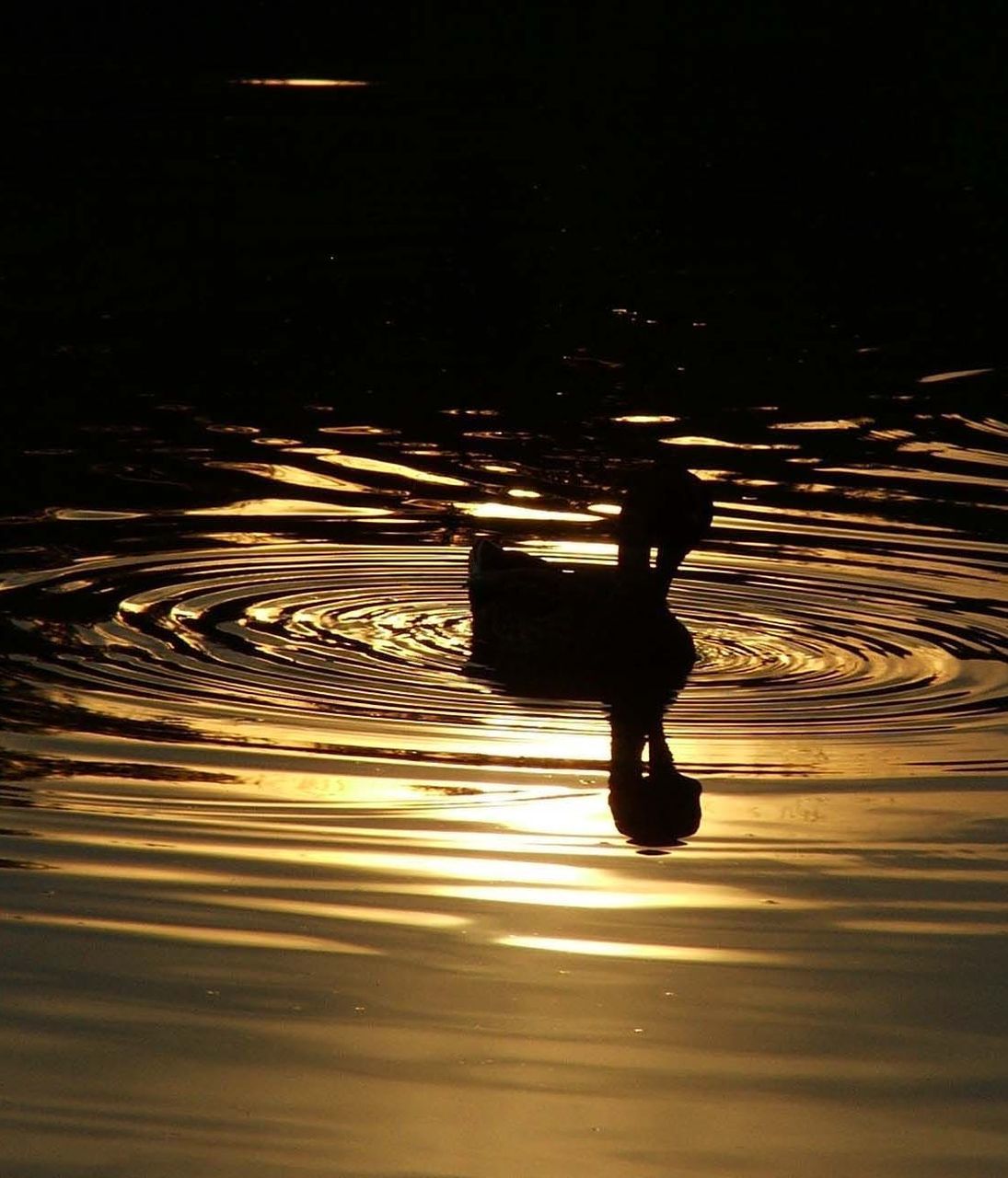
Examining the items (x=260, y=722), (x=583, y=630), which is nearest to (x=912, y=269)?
(x=583, y=630)

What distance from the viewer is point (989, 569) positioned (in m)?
14.6

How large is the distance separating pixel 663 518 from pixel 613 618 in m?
0.54

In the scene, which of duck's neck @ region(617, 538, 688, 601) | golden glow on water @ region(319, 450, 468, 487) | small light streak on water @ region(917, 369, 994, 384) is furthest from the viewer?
small light streak on water @ region(917, 369, 994, 384)

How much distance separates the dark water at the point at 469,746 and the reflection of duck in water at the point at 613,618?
0.25m

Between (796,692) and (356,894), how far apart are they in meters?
3.63

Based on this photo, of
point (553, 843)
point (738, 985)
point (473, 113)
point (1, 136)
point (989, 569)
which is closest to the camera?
point (738, 985)

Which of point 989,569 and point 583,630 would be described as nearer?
point 583,630

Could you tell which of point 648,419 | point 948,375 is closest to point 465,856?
point 648,419

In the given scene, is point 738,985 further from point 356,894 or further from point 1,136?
point 1,136

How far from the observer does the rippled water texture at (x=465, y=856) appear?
23.8 ft

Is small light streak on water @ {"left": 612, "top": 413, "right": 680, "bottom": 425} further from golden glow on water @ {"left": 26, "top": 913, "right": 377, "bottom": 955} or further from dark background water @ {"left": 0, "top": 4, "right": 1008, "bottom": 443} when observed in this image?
golden glow on water @ {"left": 26, "top": 913, "right": 377, "bottom": 955}

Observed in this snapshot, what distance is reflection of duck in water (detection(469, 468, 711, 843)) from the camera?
1246cm

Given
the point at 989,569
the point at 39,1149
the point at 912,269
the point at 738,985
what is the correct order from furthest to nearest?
the point at 912,269 → the point at 989,569 → the point at 738,985 → the point at 39,1149

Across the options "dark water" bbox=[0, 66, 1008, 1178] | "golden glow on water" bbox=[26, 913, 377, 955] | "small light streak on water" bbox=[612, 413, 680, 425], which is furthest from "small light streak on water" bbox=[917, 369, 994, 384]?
"golden glow on water" bbox=[26, 913, 377, 955]
